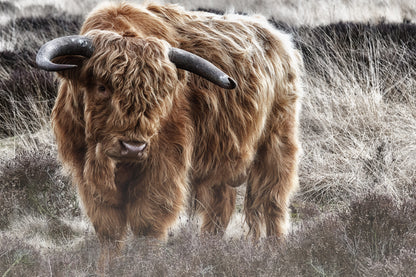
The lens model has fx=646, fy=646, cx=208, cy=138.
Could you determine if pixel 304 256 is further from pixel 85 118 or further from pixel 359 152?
pixel 359 152

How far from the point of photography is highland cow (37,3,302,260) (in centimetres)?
362

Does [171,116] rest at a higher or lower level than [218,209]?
higher

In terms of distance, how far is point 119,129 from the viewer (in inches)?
141

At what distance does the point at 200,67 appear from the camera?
12.5ft

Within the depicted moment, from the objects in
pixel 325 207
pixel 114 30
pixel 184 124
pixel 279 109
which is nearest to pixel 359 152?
pixel 325 207

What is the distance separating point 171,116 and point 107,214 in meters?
0.74

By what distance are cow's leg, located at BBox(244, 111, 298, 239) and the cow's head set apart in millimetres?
1218

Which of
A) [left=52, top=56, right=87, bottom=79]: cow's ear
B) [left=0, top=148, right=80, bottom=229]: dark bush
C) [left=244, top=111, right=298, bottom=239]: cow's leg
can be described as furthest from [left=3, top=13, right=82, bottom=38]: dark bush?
[left=52, top=56, right=87, bottom=79]: cow's ear

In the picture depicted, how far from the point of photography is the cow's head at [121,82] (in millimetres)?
3564

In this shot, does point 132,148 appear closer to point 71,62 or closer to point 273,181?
point 71,62

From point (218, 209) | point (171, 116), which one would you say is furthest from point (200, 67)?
point (218, 209)

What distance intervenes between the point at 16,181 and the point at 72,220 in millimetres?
566

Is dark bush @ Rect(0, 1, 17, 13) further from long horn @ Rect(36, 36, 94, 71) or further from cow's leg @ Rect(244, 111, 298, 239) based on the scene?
long horn @ Rect(36, 36, 94, 71)

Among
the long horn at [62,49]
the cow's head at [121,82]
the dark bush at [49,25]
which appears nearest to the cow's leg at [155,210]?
the cow's head at [121,82]
